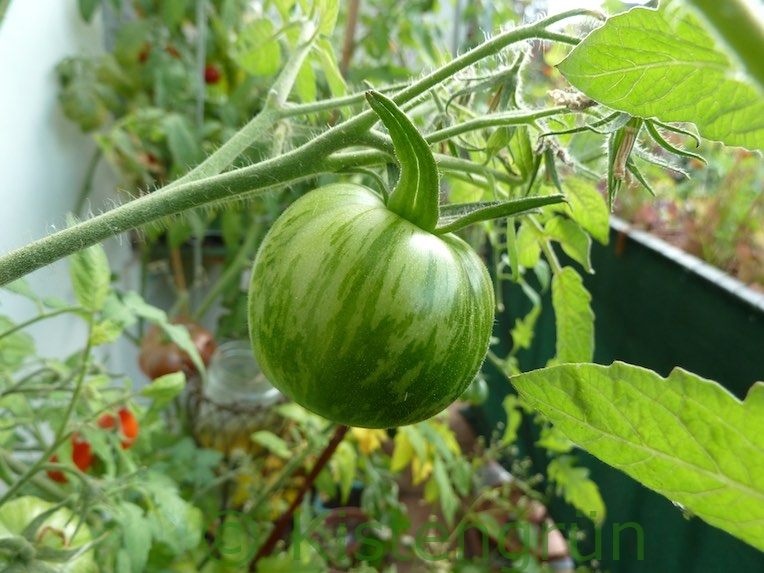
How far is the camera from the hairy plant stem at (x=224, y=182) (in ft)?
0.92

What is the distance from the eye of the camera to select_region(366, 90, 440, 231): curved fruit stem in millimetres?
249

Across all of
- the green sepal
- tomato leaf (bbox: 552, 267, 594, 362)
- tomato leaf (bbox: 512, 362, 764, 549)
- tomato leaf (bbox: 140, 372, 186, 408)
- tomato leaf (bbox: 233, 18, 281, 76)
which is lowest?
tomato leaf (bbox: 140, 372, 186, 408)

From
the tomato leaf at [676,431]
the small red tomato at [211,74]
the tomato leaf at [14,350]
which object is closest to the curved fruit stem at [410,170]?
the tomato leaf at [676,431]

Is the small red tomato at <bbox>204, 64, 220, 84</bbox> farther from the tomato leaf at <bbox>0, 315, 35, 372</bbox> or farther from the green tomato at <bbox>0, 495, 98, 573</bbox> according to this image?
the green tomato at <bbox>0, 495, 98, 573</bbox>

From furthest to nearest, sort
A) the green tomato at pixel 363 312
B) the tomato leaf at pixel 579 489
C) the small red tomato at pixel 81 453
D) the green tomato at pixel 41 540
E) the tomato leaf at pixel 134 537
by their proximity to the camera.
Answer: the tomato leaf at pixel 579 489, the small red tomato at pixel 81 453, the tomato leaf at pixel 134 537, the green tomato at pixel 41 540, the green tomato at pixel 363 312

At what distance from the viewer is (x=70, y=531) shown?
52 centimetres

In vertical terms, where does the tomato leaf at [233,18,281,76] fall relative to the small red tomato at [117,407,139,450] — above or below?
above

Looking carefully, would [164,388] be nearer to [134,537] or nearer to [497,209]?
[134,537]

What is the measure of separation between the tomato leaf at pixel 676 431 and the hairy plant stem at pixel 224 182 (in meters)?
0.16

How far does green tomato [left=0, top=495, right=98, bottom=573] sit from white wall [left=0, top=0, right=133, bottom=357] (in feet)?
1.18

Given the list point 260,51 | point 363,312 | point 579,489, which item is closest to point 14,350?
point 260,51

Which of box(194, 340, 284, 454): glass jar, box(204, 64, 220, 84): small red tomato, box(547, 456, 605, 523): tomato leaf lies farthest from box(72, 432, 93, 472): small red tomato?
box(204, 64, 220, 84): small red tomato

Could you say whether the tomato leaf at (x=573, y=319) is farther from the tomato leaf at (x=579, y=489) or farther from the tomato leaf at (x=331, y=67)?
the tomato leaf at (x=579, y=489)

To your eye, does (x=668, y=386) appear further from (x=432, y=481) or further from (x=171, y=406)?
(x=171, y=406)
